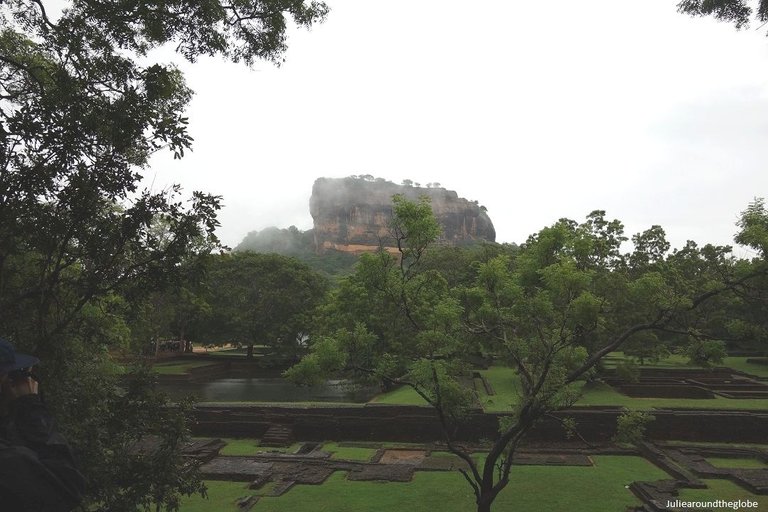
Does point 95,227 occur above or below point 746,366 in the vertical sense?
above

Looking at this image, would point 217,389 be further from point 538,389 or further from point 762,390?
point 762,390

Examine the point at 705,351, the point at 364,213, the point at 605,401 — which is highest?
the point at 364,213

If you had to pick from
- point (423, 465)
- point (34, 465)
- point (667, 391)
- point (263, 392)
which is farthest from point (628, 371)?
point (263, 392)

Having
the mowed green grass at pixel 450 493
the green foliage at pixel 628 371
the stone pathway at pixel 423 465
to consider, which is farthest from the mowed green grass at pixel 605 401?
Answer: the mowed green grass at pixel 450 493

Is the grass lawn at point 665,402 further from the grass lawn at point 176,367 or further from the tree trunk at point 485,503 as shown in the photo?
the grass lawn at point 176,367

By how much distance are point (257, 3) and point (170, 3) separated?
1.07m

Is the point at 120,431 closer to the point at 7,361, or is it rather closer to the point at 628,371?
the point at 7,361

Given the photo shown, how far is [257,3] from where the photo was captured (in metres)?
5.94

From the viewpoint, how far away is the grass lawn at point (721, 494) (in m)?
9.70

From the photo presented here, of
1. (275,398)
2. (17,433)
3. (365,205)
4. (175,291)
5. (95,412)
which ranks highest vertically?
(365,205)

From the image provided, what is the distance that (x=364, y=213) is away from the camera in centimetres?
9594

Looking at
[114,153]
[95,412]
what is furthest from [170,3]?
[95,412]

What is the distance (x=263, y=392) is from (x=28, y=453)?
993 inches

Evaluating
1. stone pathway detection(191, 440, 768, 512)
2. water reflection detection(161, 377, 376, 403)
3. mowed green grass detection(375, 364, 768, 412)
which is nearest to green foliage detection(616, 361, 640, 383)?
mowed green grass detection(375, 364, 768, 412)
